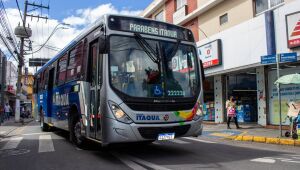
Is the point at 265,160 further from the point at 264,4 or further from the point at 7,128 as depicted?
the point at 7,128

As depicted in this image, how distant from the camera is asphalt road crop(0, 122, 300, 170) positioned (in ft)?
25.4

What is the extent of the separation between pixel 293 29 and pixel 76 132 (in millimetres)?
9254

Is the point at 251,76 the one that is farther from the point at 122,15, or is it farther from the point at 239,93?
the point at 122,15

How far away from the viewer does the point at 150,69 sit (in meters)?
8.14

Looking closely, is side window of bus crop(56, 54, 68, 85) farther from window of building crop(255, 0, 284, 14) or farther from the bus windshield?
window of building crop(255, 0, 284, 14)

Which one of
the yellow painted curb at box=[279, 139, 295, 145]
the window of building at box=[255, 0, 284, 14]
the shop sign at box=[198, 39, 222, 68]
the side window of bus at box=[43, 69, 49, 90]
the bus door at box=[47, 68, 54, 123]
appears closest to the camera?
the yellow painted curb at box=[279, 139, 295, 145]

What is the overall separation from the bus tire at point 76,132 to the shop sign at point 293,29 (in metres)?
8.86

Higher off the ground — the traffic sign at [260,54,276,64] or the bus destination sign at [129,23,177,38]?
the bus destination sign at [129,23,177,38]

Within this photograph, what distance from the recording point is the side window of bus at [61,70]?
38.6 ft

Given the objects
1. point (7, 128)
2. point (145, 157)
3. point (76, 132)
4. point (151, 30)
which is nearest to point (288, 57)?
point (151, 30)

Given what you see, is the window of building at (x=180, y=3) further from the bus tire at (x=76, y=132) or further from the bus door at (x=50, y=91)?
the bus tire at (x=76, y=132)

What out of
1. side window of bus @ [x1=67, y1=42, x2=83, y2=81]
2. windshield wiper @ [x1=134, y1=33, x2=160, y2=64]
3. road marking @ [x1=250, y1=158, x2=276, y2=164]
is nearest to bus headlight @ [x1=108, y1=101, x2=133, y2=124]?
windshield wiper @ [x1=134, y1=33, x2=160, y2=64]

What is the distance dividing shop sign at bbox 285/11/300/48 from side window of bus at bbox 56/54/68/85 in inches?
340

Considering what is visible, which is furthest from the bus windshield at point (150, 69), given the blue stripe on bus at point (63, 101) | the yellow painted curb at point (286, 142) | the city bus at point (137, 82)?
the yellow painted curb at point (286, 142)
